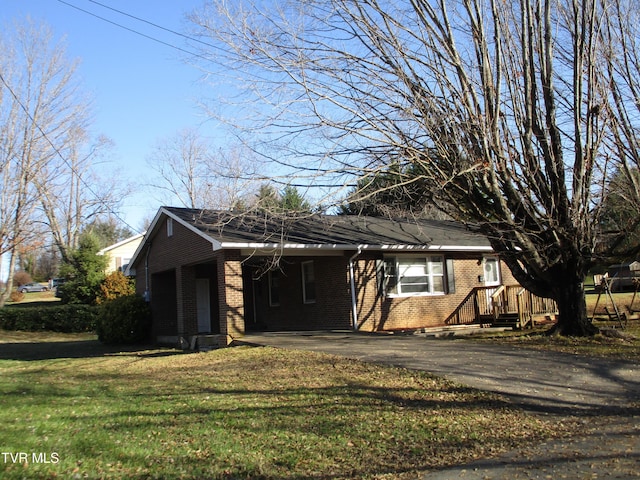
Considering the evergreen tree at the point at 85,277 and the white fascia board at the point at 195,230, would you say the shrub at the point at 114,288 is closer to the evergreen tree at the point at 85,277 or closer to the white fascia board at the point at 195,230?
the evergreen tree at the point at 85,277

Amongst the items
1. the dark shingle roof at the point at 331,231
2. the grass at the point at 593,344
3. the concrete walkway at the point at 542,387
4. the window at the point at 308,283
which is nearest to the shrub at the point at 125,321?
the dark shingle roof at the point at 331,231

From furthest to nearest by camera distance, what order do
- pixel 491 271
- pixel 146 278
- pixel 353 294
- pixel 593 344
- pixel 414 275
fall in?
pixel 491 271 → pixel 146 278 → pixel 414 275 → pixel 353 294 → pixel 593 344

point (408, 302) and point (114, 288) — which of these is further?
point (114, 288)

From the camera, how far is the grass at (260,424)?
589cm

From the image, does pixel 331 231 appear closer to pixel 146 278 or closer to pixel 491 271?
pixel 491 271

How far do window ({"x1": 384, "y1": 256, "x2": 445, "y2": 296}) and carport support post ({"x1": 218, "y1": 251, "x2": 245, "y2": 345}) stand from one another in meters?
5.47

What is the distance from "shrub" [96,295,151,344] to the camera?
21328 millimetres

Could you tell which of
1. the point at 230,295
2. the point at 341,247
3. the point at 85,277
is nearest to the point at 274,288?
the point at 341,247

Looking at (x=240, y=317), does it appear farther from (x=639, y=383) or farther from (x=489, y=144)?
(x=639, y=383)

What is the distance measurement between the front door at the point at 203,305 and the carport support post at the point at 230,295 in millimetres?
5356

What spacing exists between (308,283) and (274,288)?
2.12 meters

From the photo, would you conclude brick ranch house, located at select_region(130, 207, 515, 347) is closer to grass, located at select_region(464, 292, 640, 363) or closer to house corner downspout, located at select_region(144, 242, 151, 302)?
house corner downspout, located at select_region(144, 242, 151, 302)

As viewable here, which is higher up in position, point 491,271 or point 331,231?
point 331,231

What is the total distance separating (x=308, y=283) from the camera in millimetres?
20094
